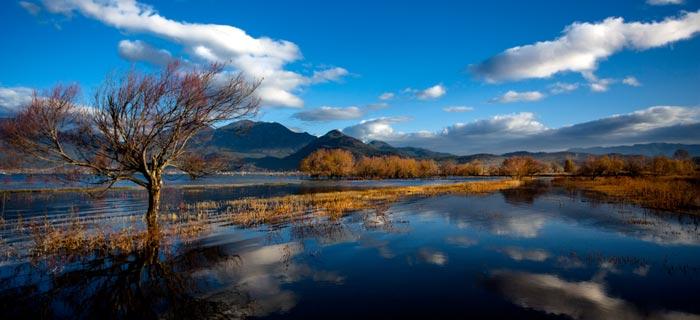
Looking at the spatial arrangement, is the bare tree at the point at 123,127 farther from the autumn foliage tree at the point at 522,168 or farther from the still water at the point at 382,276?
the autumn foliage tree at the point at 522,168

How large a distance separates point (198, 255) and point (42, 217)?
2623cm

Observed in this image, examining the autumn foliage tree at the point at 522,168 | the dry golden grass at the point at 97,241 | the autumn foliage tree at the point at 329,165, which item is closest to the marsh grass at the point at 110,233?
the dry golden grass at the point at 97,241

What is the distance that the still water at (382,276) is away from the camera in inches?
469

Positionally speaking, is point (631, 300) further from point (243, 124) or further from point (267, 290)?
point (243, 124)

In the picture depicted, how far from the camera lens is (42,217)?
114 ft

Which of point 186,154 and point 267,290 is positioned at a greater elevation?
point 186,154

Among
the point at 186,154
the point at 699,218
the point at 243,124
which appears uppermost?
the point at 243,124

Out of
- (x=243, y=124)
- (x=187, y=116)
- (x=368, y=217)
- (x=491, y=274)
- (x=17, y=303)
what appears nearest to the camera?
(x=17, y=303)

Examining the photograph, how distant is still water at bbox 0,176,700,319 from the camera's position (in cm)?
1191

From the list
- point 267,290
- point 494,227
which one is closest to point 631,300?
point 267,290

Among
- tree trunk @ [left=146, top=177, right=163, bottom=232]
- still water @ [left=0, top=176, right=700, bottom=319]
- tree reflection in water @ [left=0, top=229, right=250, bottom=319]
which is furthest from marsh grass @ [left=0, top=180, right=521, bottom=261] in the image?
tree reflection in water @ [left=0, top=229, right=250, bottom=319]

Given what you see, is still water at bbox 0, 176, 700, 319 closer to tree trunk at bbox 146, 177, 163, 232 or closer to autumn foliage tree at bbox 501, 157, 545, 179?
tree trunk at bbox 146, 177, 163, 232

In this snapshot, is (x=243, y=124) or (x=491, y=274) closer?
(x=491, y=274)

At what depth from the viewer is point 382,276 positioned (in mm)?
15711
